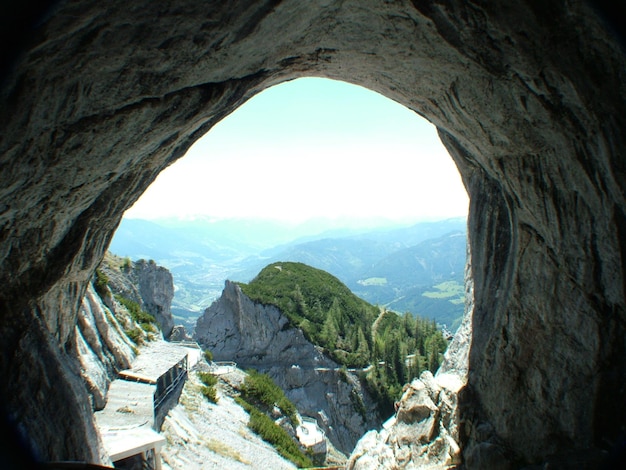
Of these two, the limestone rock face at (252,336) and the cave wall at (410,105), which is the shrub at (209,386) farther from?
the limestone rock face at (252,336)

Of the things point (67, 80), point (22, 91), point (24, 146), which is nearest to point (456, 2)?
point (67, 80)

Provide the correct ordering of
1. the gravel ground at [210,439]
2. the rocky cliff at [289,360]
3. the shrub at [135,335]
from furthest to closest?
1. the rocky cliff at [289,360]
2. the shrub at [135,335]
3. the gravel ground at [210,439]

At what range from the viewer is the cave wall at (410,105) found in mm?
5992

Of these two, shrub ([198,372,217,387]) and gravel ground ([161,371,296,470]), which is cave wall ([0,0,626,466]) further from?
shrub ([198,372,217,387])

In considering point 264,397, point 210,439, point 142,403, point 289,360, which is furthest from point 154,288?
point 142,403

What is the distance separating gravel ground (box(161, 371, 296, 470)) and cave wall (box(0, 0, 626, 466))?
9345mm

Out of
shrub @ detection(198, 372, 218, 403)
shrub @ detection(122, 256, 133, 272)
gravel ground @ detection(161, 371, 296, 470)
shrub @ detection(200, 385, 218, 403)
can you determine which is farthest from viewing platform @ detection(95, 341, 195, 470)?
shrub @ detection(122, 256, 133, 272)

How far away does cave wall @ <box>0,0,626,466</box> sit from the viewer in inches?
236

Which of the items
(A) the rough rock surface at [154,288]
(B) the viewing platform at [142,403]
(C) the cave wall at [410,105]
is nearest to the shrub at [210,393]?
(B) the viewing platform at [142,403]

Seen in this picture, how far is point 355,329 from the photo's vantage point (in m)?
69.1

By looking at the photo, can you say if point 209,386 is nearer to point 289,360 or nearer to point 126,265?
point 126,265

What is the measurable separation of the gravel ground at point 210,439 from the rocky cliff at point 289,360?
27821 mm

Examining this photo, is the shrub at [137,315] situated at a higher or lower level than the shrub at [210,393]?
higher

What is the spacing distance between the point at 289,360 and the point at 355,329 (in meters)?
14.6
